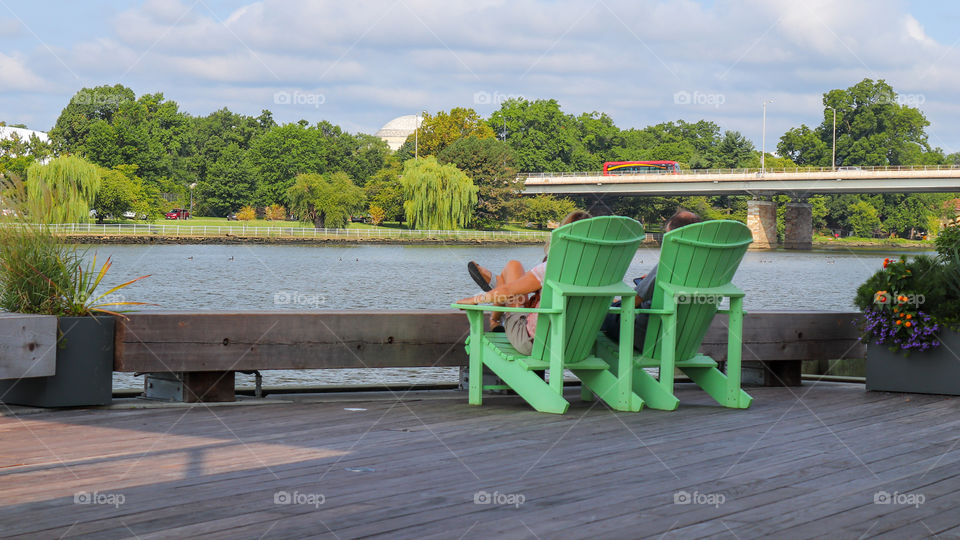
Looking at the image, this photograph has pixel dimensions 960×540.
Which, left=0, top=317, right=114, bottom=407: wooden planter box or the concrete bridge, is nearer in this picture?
left=0, top=317, right=114, bottom=407: wooden planter box

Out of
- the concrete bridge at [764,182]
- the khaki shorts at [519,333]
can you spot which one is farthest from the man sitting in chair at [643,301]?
the concrete bridge at [764,182]

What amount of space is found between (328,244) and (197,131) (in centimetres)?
3862

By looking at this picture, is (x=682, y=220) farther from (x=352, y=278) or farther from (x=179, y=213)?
(x=179, y=213)

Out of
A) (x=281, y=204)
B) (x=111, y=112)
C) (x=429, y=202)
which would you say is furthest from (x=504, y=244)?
(x=111, y=112)

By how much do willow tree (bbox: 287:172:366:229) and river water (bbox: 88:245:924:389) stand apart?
2.87 m

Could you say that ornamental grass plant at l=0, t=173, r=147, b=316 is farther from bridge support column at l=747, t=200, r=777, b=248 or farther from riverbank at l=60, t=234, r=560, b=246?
bridge support column at l=747, t=200, r=777, b=248

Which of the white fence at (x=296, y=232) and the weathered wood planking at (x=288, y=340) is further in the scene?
the white fence at (x=296, y=232)

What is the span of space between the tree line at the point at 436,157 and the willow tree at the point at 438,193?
84mm

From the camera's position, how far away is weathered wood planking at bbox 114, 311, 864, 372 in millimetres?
4926

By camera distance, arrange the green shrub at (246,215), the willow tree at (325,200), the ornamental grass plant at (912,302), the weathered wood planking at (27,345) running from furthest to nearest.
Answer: the green shrub at (246,215) → the willow tree at (325,200) → the ornamental grass plant at (912,302) → the weathered wood planking at (27,345)

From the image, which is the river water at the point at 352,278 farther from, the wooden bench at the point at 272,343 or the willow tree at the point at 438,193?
the wooden bench at the point at 272,343

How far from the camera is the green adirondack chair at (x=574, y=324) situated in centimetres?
482

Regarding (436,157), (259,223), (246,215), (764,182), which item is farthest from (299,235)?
(764,182)

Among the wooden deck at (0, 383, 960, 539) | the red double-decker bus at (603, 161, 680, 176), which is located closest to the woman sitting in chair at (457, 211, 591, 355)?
the wooden deck at (0, 383, 960, 539)
